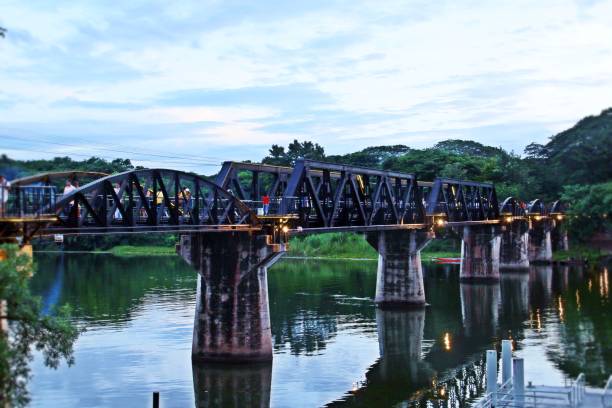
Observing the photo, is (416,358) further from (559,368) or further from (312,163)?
(312,163)

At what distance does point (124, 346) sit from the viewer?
Answer: 54.2 metres

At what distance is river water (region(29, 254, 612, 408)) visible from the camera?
41.8 m

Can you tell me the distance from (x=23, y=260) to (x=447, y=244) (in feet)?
429

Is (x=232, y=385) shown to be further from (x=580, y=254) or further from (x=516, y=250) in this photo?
(x=580, y=254)

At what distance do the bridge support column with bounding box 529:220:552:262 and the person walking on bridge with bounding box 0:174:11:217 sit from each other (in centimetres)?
11448

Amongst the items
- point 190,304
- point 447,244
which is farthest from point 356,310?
point 447,244

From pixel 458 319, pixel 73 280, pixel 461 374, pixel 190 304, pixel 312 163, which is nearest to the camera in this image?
pixel 461 374

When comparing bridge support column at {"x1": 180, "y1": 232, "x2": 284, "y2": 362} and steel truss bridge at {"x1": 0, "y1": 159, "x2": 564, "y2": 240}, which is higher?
steel truss bridge at {"x1": 0, "y1": 159, "x2": 564, "y2": 240}

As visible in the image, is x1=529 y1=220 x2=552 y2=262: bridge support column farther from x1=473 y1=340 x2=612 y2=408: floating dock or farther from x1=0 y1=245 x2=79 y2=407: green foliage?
x1=0 y1=245 x2=79 y2=407: green foliage

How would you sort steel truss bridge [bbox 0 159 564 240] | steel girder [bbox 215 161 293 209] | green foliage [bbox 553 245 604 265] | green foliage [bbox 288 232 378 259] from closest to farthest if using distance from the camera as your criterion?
steel truss bridge [bbox 0 159 564 240]
steel girder [bbox 215 161 293 209]
green foliage [bbox 553 245 604 265]
green foliage [bbox 288 232 378 259]

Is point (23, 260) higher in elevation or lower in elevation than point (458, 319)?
higher

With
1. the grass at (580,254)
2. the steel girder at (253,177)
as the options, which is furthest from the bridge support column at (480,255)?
the steel girder at (253,177)

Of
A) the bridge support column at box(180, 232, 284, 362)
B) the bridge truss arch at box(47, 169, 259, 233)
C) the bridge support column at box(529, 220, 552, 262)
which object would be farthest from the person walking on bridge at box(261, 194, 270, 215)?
the bridge support column at box(529, 220, 552, 262)

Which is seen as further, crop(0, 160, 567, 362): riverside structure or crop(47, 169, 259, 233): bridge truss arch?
crop(0, 160, 567, 362): riverside structure
